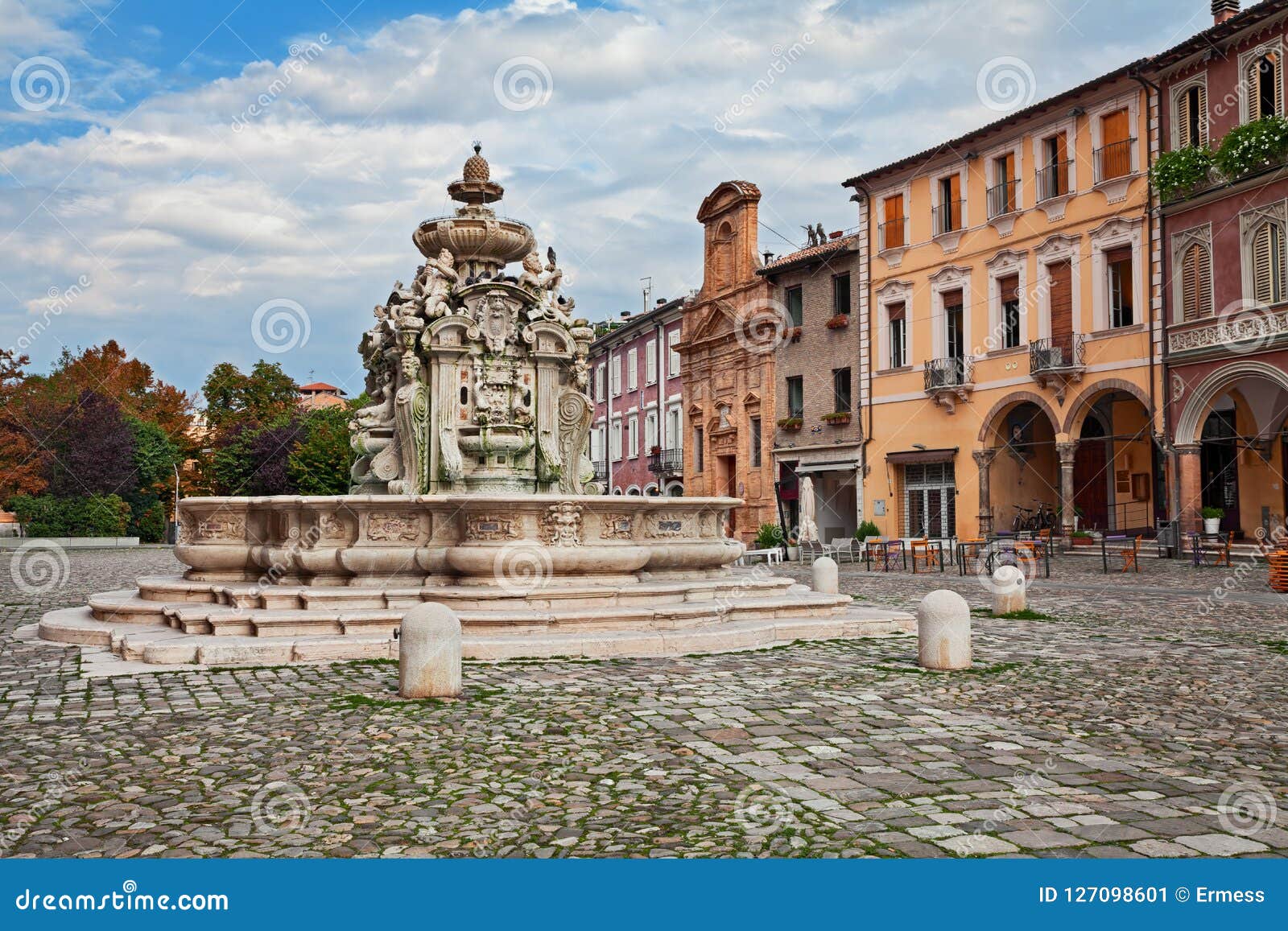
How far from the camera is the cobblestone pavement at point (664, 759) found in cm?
470

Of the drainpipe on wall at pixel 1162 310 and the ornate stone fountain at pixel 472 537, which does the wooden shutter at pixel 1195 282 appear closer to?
the drainpipe on wall at pixel 1162 310

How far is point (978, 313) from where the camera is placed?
31.5 m

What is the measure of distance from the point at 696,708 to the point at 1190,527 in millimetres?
21372

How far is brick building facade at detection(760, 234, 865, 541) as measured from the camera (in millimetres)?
36125

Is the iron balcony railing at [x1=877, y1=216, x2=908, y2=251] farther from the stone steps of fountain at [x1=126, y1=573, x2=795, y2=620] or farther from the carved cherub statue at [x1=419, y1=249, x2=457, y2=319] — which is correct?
the stone steps of fountain at [x1=126, y1=573, x2=795, y2=620]

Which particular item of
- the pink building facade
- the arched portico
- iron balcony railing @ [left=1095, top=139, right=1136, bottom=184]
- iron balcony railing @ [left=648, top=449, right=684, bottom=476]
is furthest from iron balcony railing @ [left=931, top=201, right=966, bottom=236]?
iron balcony railing @ [left=648, top=449, right=684, bottom=476]

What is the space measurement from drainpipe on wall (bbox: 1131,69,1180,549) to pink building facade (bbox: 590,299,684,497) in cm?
2056

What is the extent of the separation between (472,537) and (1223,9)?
26.0 meters

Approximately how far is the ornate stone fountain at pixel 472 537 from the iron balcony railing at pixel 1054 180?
741 inches

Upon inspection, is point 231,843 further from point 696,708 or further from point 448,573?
point 448,573

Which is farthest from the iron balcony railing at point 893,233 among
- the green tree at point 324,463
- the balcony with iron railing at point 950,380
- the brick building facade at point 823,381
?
the green tree at point 324,463

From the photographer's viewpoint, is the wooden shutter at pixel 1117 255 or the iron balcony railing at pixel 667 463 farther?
the iron balcony railing at pixel 667 463

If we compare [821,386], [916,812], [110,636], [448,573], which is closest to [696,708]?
[916,812]

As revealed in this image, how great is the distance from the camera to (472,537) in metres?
11.3
